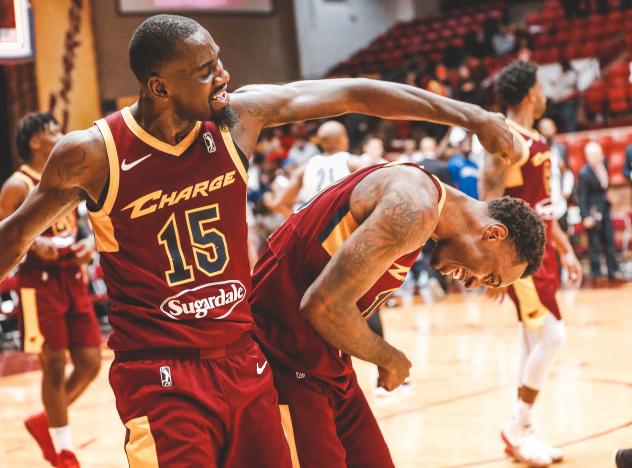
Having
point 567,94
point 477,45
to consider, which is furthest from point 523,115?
point 477,45

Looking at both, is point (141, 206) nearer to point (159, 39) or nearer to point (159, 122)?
point (159, 122)

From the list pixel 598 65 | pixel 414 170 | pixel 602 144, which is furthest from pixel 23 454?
pixel 598 65

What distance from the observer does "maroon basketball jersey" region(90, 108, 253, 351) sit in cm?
233

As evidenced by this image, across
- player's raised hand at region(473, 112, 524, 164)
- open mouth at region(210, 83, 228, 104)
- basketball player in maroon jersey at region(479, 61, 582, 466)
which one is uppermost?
open mouth at region(210, 83, 228, 104)

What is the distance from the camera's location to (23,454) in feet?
18.3

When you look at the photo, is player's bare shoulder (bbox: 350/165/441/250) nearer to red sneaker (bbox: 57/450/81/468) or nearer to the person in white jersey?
red sneaker (bbox: 57/450/81/468)

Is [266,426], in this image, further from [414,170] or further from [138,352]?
[414,170]

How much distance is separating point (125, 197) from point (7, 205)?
2648mm

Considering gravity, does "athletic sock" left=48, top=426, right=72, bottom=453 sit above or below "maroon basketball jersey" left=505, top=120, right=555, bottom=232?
below

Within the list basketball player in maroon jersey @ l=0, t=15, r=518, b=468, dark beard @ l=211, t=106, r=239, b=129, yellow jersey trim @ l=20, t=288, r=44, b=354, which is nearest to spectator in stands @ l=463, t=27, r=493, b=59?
yellow jersey trim @ l=20, t=288, r=44, b=354

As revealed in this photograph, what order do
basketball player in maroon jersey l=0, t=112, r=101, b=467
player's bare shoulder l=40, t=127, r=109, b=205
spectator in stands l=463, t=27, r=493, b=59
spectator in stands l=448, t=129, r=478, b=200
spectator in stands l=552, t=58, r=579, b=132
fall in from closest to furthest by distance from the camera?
player's bare shoulder l=40, t=127, r=109, b=205 → basketball player in maroon jersey l=0, t=112, r=101, b=467 → spectator in stands l=448, t=129, r=478, b=200 → spectator in stands l=552, t=58, r=579, b=132 → spectator in stands l=463, t=27, r=493, b=59

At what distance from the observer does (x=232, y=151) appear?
2475 mm

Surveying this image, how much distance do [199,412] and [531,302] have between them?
269 cm

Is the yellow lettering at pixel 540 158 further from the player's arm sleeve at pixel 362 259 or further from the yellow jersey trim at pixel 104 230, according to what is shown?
the yellow jersey trim at pixel 104 230
